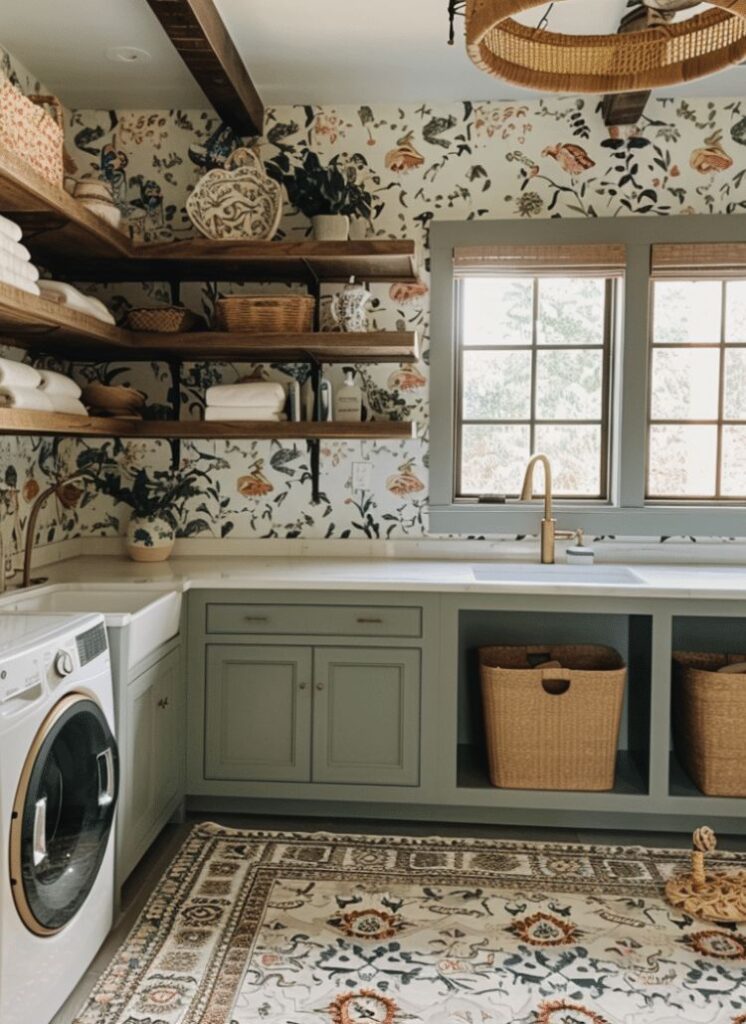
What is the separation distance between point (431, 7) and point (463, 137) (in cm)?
81

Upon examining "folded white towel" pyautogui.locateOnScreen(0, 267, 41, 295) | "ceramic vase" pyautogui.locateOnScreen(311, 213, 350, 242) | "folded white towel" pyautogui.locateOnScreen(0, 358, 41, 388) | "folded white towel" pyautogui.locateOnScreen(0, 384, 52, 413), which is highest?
"ceramic vase" pyautogui.locateOnScreen(311, 213, 350, 242)

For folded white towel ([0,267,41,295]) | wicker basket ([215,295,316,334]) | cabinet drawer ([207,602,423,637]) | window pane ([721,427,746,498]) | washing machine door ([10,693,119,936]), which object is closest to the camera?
washing machine door ([10,693,119,936])

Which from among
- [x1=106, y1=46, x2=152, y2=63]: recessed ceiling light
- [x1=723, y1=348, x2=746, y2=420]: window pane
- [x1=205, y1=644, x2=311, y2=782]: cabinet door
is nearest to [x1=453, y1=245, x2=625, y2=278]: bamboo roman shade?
[x1=723, y1=348, x2=746, y2=420]: window pane

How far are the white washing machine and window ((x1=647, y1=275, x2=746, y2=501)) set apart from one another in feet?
7.79

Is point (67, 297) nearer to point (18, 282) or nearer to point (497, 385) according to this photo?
point (18, 282)

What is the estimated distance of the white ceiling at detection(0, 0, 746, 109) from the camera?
2.89 meters

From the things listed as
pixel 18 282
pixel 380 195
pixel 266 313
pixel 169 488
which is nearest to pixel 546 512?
pixel 266 313

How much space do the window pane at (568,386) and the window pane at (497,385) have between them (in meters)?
0.06

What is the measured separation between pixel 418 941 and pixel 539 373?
2208 millimetres

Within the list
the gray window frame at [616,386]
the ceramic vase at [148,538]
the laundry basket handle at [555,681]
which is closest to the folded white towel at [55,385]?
the ceramic vase at [148,538]

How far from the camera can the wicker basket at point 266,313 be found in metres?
3.35

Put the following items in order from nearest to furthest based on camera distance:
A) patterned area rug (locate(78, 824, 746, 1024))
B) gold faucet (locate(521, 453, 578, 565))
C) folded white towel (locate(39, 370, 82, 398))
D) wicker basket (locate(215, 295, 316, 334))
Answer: patterned area rug (locate(78, 824, 746, 1024)), folded white towel (locate(39, 370, 82, 398)), wicker basket (locate(215, 295, 316, 334)), gold faucet (locate(521, 453, 578, 565))

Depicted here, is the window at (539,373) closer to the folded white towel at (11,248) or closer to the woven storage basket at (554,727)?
the woven storage basket at (554,727)

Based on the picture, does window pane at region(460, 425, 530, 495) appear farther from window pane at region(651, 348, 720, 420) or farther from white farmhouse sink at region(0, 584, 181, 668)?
white farmhouse sink at region(0, 584, 181, 668)
